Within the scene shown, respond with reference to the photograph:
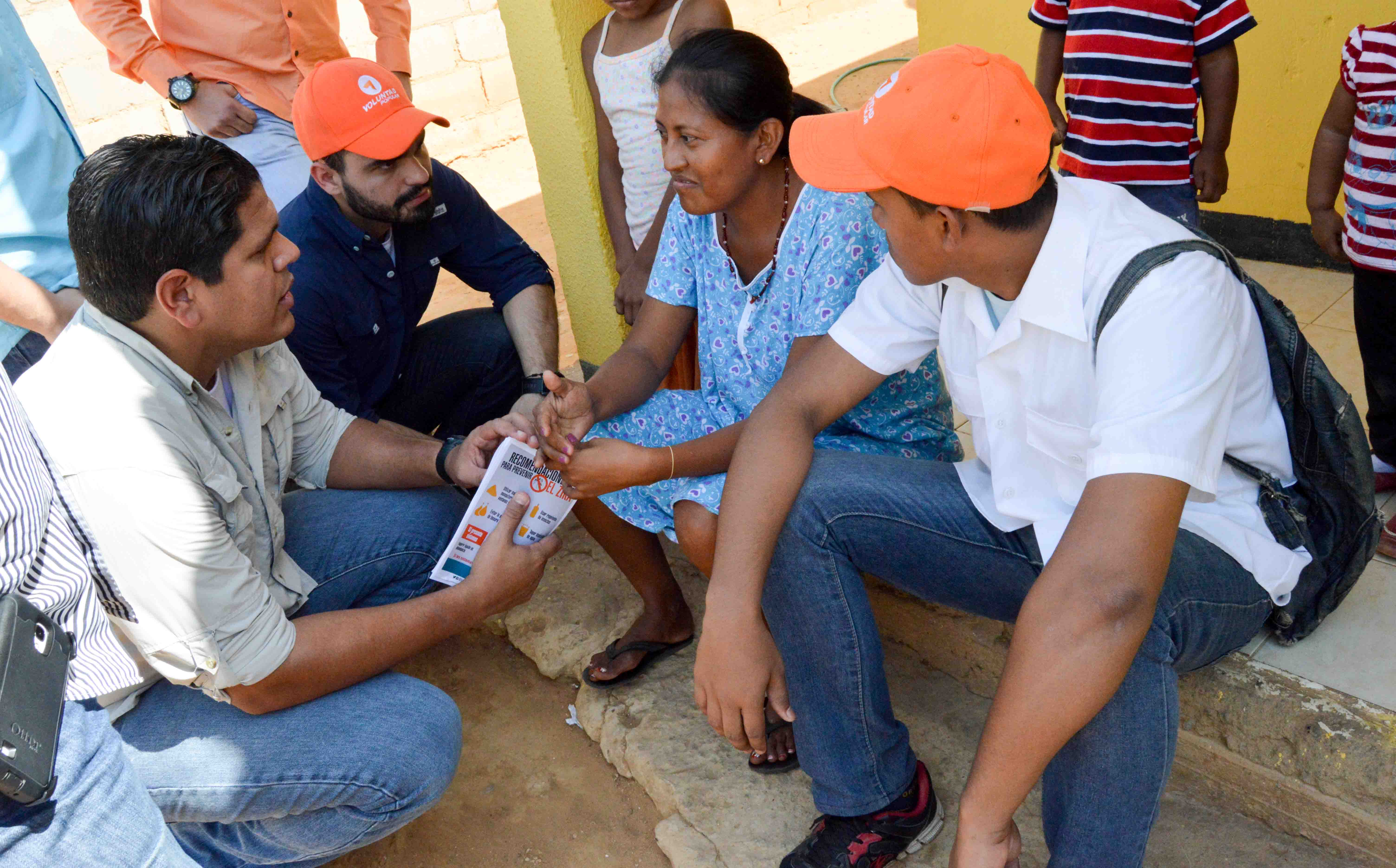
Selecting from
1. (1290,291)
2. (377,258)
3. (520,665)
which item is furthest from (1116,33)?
(520,665)

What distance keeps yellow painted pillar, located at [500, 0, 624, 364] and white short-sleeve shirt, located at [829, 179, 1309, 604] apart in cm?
158

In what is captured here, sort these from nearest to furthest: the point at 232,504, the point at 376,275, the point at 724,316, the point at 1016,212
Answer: the point at 1016,212 < the point at 232,504 < the point at 724,316 < the point at 376,275

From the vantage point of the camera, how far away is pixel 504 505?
228 centimetres

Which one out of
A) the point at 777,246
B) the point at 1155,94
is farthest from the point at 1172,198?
the point at 777,246

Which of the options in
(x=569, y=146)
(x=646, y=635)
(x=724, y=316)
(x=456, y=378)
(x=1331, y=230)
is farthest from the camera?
(x=569, y=146)

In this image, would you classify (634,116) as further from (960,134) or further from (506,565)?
(960,134)

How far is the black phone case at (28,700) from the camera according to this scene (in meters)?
1.37

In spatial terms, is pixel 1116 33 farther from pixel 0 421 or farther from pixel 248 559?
pixel 0 421

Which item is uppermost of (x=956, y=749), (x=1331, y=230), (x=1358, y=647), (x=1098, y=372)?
(x=1098, y=372)

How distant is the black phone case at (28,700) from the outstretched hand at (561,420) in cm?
97

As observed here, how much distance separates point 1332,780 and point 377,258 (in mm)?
2480

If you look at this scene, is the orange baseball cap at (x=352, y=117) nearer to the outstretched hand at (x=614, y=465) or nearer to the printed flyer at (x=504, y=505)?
the printed flyer at (x=504, y=505)

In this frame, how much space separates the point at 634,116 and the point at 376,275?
839mm

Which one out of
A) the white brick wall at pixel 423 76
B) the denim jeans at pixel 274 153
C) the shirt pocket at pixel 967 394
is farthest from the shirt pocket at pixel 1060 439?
the white brick wall at pixel 423 76
